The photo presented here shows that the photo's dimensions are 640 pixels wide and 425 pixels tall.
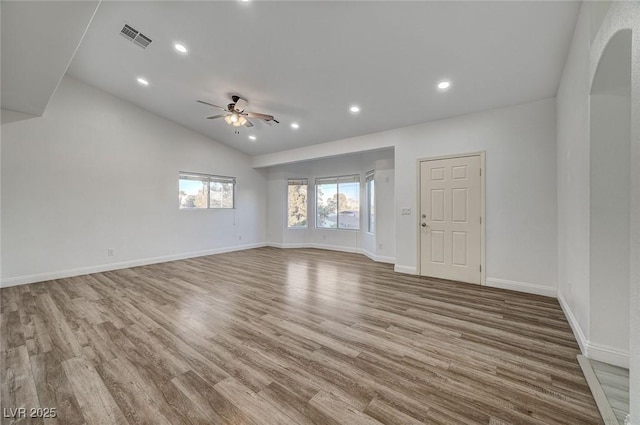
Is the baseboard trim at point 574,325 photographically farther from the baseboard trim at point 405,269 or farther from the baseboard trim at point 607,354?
the baseboard trim at point 405,269

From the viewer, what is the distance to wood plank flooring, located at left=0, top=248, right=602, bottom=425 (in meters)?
1.53

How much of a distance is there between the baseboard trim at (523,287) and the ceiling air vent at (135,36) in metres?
6.26

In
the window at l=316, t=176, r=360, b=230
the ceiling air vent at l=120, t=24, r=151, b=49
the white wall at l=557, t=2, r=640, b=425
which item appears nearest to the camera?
the white wall at l=557, t=2, r=640, b=425

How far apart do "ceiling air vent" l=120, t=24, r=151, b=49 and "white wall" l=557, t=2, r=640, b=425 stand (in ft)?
15.8

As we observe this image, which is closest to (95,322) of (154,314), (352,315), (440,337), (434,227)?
(154,314)

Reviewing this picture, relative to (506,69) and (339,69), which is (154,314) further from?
(506,69)

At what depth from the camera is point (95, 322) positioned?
2.73 metres

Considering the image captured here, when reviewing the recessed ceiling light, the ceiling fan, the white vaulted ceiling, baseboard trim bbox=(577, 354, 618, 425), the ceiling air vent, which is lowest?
baseboard trim bbox=(577, 354, 618, 425)

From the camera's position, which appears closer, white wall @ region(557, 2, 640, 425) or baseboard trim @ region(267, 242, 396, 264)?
white wall @ region(557, 2, 640, 425)

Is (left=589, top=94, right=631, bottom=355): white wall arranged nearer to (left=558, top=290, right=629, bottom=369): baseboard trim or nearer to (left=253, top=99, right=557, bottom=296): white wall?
(left=558, top=290, right=629, bottom=369): baseboard trim

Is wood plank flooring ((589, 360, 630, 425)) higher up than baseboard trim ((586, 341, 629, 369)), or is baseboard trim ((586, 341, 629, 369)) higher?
baseboard trim ((586, 341, 629, 369))

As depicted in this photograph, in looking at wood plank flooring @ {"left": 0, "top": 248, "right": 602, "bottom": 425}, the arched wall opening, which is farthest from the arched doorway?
wood plank flooring @ {"left": 0, "top": 248, "right": 602, "bottom": 425}

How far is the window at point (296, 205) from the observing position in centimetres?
819

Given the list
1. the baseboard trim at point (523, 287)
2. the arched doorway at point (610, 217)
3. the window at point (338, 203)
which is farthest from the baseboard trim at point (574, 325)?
the window at point (338, 203)
